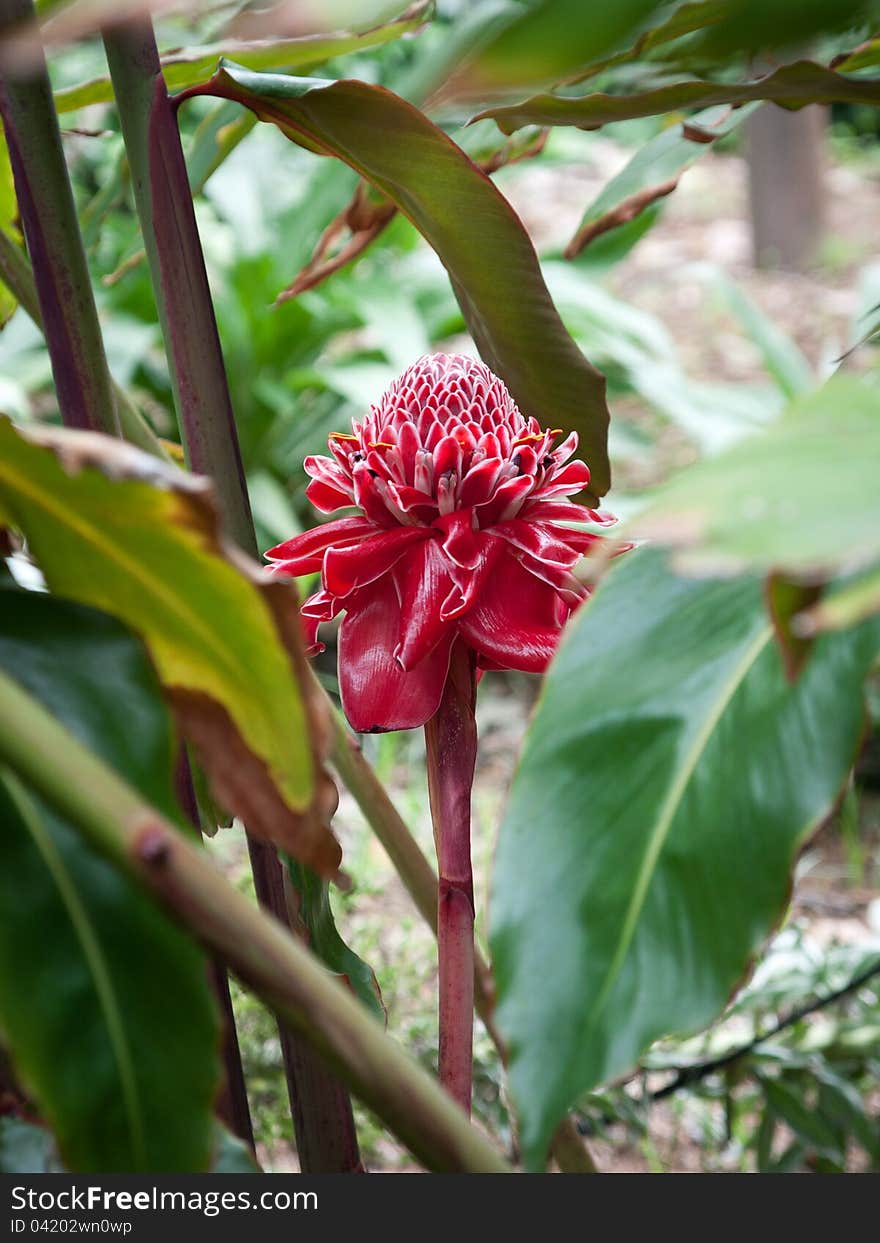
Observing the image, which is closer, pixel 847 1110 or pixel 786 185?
pixel 847 1110

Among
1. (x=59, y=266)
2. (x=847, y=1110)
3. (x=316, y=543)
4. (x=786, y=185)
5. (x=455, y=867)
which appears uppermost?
(x=786, y=185)

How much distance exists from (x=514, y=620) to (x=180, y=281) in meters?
0.15

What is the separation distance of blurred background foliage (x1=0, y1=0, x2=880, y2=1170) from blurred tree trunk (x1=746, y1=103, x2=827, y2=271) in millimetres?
31

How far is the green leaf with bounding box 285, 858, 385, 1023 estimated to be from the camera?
370 millimetres

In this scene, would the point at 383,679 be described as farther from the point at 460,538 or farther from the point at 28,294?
the point at 28,294

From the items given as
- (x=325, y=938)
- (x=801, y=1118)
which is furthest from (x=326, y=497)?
(x=801, y=1118)

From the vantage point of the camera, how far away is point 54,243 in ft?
1.22

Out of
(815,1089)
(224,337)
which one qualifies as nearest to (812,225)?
(224,337)

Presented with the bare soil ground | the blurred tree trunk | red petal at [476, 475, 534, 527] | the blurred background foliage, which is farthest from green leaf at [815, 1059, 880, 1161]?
the blurred tree trunk

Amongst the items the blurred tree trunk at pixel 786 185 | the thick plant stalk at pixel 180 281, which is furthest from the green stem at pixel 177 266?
the blurred tree trunk at pixel 786 185

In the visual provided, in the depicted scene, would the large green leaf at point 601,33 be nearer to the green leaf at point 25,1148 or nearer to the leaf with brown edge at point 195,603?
the leaf with brown edge at point 195,603

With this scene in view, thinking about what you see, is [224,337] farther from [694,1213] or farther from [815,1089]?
[694,1213]

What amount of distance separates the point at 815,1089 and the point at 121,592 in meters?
0.63

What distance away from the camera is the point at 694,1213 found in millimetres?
292
